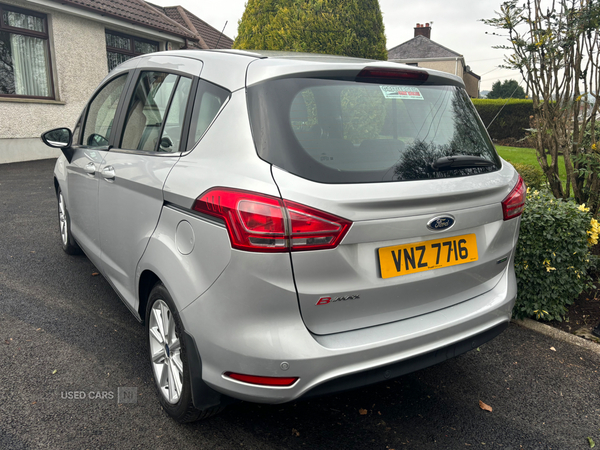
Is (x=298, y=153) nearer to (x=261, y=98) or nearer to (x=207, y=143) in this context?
(x=261, y=98)

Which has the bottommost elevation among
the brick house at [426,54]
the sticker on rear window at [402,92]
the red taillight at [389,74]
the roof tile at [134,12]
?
the sticker on rear window at [402,92]

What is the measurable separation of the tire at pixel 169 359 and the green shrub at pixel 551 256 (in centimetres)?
248

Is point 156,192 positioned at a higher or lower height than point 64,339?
higher

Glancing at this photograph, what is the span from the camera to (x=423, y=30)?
50812 mm

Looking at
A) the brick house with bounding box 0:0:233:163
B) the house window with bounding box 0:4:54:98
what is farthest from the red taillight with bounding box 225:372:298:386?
the house window with bounding box 0:4:54:98

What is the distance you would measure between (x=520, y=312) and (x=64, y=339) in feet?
10.6

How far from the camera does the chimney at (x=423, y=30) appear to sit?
50.7 meters

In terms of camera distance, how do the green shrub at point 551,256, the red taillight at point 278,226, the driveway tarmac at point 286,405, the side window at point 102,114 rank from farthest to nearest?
1. the green shrub at point 551,256
2. the side window at point 102,114
3. the driveway tarmac at point 286,405
4. the red taillight at point 278,226

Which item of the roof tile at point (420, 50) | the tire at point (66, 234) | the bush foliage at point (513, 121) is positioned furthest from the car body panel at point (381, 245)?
the roof tile at point (420, 50)

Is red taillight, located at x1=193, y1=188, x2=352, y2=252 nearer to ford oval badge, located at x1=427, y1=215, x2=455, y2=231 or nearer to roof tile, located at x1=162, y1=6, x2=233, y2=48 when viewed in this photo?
ford oval badge, located at x1=427, y1=215, x2=455, y2=231

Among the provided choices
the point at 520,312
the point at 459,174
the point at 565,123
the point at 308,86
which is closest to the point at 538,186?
the point at 565,123

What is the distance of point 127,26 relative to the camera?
1412 centimetres

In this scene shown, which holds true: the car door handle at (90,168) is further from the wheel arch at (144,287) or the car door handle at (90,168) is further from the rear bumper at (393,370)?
the rear bumper at (393,370)

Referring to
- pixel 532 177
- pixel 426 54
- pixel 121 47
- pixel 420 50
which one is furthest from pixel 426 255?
pixel 420 50
